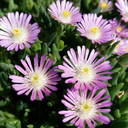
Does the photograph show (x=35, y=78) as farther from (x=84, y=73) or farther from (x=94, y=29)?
(x=94, y=29)

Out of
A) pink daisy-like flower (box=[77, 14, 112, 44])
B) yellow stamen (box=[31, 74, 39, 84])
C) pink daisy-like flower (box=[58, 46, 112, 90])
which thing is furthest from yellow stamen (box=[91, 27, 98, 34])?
yellow stamen (box=[31, 74, 39, 84])

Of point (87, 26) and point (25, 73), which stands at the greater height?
point (87, 26)

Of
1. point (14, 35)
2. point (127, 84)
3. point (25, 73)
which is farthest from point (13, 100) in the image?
point (127, 84)

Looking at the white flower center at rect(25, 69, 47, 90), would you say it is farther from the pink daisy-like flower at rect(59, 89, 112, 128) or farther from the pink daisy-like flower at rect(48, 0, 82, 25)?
the pink daisy-like flower at rect(48, 0, 82, 25)

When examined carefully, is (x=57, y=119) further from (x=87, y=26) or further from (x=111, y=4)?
(x=111, y=4)

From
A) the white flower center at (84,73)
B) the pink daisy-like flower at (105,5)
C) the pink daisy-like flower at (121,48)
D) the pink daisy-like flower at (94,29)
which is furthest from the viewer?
the pink daisy-like flower at (105,5)

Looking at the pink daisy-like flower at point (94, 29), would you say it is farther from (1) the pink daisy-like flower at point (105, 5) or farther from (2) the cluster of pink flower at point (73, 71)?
(1) the pink daisy-like flower at point (105, 5)

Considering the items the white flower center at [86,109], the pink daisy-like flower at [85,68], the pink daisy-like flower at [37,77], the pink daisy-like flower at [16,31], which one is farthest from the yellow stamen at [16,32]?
the white flower center at [86,109]
